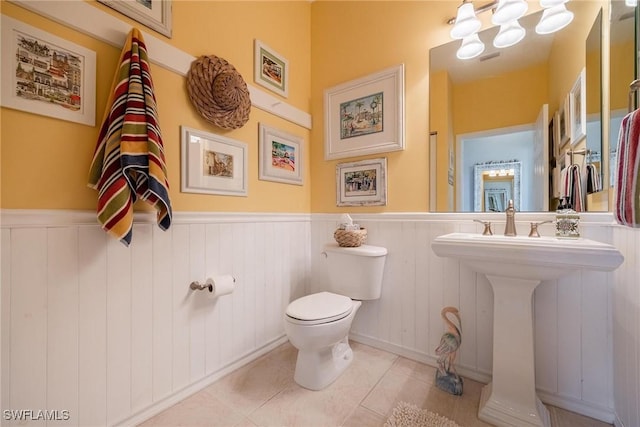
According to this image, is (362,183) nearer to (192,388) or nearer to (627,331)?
(627,331)

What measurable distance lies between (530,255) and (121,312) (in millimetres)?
1681

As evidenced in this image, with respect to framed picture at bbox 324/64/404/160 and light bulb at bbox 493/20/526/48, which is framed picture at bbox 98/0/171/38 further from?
light bulb at bbox 493/20/526/48

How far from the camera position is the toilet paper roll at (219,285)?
4.41 ft

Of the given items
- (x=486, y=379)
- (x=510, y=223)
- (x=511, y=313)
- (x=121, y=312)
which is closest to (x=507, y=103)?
(x=510, y=223)

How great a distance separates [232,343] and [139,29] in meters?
1.68

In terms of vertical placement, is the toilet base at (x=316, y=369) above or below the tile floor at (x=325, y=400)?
above

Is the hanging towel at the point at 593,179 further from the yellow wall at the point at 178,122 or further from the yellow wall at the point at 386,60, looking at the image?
the yellow wall at the point at 178,122

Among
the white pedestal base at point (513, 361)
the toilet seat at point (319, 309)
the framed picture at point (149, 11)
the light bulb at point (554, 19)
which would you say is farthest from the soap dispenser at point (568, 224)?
the framed picture at point (149, 11)

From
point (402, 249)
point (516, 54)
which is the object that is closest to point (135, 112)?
point (402, 249)

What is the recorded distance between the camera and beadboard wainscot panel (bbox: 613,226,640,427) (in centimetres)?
96

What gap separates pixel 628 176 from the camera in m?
0.68

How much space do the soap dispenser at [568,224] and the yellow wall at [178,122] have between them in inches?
60.0

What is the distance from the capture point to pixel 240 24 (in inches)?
63.5

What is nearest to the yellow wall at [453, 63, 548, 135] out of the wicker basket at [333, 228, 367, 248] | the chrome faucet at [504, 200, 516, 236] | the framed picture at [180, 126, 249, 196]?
the chrome faucet at [504, 200, 516, 236]
